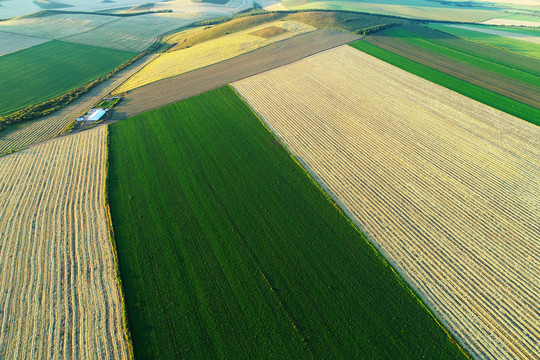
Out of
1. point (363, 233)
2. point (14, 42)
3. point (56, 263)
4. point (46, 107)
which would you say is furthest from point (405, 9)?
point (56, 263)

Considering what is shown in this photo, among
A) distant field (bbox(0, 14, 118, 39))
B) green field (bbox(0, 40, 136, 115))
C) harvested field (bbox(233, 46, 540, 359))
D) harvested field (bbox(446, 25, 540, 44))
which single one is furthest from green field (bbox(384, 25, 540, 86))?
distant field (bbox(0, 14, 118, 39))

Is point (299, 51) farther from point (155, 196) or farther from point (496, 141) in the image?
point (155, 196)

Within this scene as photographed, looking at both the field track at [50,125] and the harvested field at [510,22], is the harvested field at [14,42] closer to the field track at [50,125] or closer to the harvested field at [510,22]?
the field track at [50,125]

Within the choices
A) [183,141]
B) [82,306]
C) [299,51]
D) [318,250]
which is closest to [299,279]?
[318,250]

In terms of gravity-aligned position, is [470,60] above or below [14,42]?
below

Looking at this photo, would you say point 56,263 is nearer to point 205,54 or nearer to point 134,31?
point 205,54

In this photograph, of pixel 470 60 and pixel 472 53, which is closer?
pixel 470 60
